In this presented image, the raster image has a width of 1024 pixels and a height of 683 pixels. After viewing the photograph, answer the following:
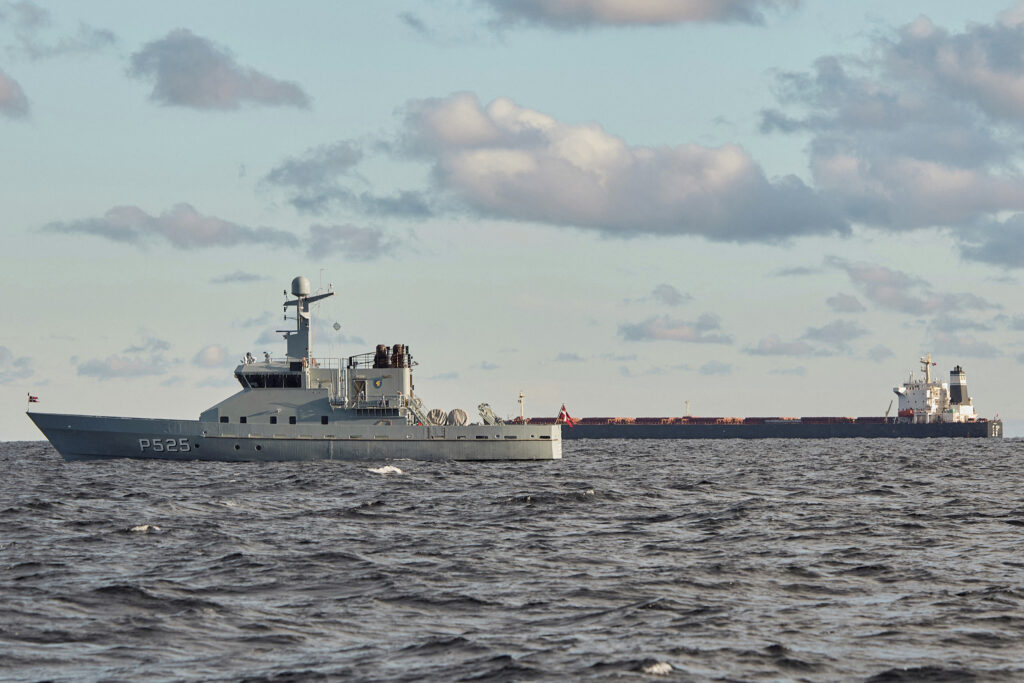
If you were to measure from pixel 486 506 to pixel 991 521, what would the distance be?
15.5 meters

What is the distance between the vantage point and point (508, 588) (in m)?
20.5

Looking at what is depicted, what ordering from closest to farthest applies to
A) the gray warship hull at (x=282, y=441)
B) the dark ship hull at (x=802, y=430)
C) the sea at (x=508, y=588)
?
1. the sea at (x=508, y=588)
2. the gray warship hull at (x=282, y=441)
3. the dark ship hull at (x=802, y=430)

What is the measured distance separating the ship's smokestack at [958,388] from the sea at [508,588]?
12293 centimetres

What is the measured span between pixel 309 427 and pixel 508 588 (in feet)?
134

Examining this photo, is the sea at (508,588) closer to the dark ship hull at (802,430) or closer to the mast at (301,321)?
the mast at (301,321)

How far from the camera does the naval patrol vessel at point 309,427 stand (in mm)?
59906

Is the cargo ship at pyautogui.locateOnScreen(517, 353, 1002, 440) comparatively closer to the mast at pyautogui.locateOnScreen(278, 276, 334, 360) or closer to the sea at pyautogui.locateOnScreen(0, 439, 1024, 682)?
→ the mast at pyautogui.locateOnScreen(278, 276, 334, 360)

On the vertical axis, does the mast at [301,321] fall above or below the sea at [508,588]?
above

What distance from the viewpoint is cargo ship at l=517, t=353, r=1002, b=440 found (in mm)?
150875

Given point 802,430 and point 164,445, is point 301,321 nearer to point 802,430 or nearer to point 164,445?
point 164,445

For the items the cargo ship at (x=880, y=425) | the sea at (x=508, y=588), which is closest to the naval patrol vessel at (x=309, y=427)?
the sea at (x=508, y=588)

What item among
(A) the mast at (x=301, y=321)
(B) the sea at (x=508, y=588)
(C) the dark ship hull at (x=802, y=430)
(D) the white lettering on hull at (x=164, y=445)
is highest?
(A) the mast at (x=301, y=321)

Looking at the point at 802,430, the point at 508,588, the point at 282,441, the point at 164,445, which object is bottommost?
the point at 508,588

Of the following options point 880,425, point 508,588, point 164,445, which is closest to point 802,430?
point 880,425
